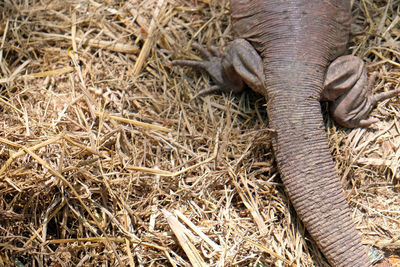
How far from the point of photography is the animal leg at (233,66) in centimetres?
356

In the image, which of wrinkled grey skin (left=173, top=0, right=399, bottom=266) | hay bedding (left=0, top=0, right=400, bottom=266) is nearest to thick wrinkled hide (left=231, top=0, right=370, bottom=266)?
wrinkled grey skin (left=173, top=0, right=399, bottom=266)

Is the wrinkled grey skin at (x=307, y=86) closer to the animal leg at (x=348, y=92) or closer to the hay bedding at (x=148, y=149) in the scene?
the animal leg at (x=348, y=92)

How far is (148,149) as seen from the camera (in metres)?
3.47

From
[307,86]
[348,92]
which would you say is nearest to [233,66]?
[307,86]

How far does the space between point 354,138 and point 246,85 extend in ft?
3.21

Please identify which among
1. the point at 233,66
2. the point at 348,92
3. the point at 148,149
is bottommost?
the point at 148,149

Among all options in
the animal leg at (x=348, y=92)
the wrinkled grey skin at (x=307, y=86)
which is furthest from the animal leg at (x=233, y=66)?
the animal leg at (x=348, y=92)

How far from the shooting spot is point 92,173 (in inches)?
130

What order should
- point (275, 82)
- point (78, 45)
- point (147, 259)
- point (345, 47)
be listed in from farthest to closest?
point (78, 45)
point (345, 47)
point (275, 82)
point (147, 259)

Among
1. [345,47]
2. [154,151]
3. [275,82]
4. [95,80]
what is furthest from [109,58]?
[345,47]

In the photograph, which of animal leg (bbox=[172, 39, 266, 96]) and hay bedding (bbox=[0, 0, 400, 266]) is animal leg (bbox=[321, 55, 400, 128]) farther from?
animal leg (bbox=[172, 39, 266, 96])

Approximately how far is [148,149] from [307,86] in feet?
4.27

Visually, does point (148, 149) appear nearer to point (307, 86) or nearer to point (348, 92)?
point (307, 86)

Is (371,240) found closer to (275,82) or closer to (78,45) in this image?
(275,82)
